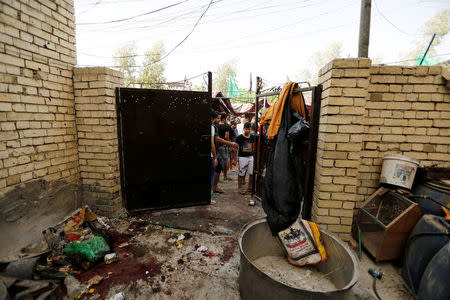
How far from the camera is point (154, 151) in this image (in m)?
3.90

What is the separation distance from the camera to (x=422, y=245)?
2.18 meters

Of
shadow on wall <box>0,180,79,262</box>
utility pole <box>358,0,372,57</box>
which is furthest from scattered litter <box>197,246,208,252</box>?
utility pole <box>358,0,372,57</box>

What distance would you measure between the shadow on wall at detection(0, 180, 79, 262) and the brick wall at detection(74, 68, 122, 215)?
1.30 feet

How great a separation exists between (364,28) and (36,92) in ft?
23.3

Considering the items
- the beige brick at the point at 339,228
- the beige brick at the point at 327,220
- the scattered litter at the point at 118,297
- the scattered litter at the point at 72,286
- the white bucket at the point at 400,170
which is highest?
the white bucket at the point at 400,170

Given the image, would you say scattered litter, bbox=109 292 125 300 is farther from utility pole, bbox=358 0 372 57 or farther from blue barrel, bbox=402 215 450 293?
utility pole, bbox=358 0 372 57

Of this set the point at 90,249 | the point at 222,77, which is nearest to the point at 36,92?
the point at 90,249

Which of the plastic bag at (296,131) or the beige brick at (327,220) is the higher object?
the plastic bag at (296,131)

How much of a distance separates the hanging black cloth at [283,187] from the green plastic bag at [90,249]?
7.13 ft

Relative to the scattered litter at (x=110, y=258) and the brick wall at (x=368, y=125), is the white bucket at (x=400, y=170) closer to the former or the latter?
the brick wall at (x=368, y=125)

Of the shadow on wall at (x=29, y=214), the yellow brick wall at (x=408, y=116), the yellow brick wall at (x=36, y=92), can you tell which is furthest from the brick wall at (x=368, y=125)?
the yellow brick wall at (x=36, y=92)

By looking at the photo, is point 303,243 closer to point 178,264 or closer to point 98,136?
point 178,264

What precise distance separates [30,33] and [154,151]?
2306 millimetres

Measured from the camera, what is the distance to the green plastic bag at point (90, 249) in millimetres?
2551
